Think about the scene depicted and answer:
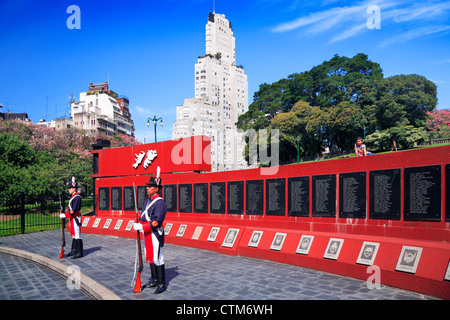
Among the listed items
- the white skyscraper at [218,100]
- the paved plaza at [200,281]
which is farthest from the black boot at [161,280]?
the white skyscraper at [218,100]

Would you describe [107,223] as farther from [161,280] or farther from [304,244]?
[304,244]

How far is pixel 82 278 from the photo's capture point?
6.96 m

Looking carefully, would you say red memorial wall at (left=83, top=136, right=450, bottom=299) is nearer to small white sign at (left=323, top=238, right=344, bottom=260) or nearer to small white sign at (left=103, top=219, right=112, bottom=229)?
small white sign at (left=323, top=238, right=344, bottom=260)

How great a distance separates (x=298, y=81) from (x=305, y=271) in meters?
47.3

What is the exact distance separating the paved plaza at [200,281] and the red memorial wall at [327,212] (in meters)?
0.38

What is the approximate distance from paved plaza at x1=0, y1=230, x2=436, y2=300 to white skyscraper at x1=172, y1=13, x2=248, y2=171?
79991 millimetres

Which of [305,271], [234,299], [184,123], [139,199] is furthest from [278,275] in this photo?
[184,123]

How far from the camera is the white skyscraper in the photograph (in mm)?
103812

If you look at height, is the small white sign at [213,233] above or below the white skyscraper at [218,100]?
below

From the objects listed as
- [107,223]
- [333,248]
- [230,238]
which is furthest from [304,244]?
[107,223]

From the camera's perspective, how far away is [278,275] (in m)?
7.38

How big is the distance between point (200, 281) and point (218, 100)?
116 meters

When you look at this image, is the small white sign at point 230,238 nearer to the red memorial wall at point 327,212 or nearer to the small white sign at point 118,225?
the red memorial wall at point 327,212

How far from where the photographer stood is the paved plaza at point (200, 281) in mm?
5968
